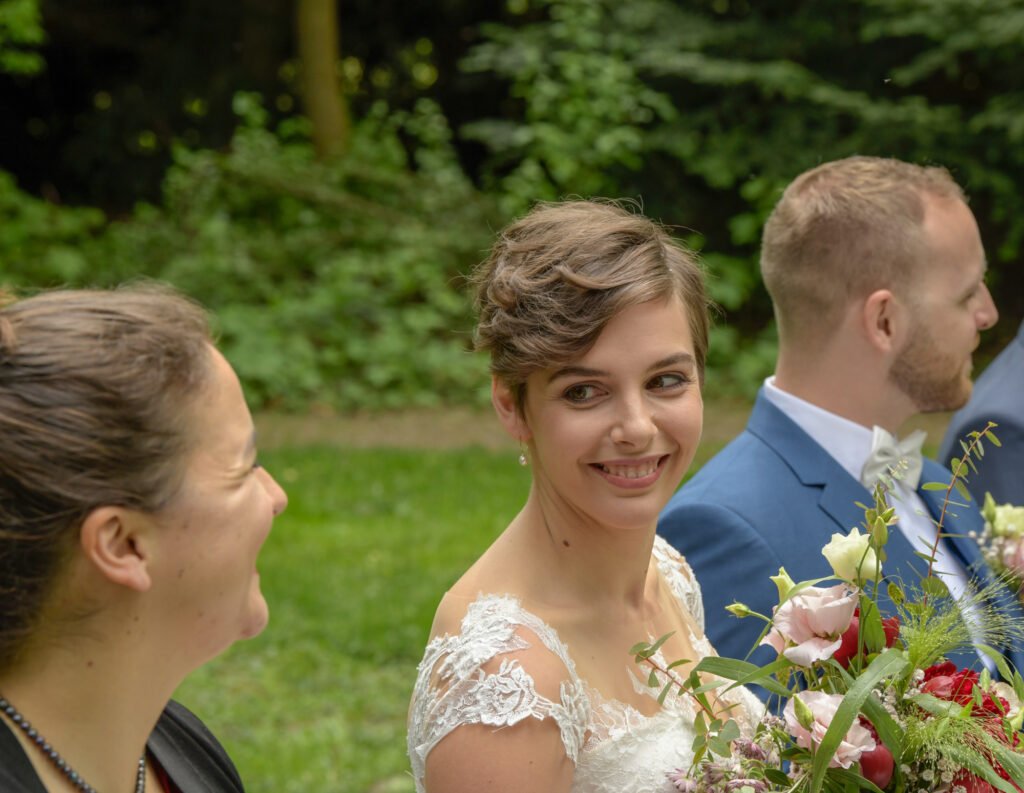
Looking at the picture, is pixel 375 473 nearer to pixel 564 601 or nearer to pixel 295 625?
pixel 295 625

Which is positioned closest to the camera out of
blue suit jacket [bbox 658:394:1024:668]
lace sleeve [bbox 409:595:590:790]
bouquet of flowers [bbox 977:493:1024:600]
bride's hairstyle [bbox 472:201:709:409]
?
lace sleeve [bbox 409:595:590:790]

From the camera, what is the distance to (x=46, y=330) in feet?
6.53

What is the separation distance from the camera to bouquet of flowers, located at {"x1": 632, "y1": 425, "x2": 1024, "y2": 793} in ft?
6.82

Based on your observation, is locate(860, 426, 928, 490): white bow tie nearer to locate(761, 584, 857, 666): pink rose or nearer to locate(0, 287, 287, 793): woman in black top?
locate(761, 584, 857, 666): pink rose

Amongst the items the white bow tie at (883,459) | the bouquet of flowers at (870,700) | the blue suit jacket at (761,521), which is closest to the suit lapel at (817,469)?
the blue suit jacket at (761,521)

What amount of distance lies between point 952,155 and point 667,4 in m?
3.11

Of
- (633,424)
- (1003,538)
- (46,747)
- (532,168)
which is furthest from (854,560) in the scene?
(532,168)

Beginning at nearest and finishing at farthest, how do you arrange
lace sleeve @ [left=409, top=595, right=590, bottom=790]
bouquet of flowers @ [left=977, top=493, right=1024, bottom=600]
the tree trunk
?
lace sleeve @ [left=409, top=595, right=590, bottom=790] → bouquet of flowers @ [left=977, top=493, right=1024, bottom=600] → the tree trunk

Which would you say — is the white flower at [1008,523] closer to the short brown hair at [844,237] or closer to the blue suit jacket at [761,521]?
the blue suit jacket at [761,521]

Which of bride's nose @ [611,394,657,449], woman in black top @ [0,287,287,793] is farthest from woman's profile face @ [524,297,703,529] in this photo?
woman in black top @ [0,287,287,793]

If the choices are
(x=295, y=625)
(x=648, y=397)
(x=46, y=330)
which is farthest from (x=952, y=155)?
(x=46, y=330)

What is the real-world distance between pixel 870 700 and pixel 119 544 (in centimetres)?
117

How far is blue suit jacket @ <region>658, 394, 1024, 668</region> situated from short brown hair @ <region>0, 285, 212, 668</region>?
172cm

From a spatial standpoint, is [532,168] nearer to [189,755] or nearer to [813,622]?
[189,755]
